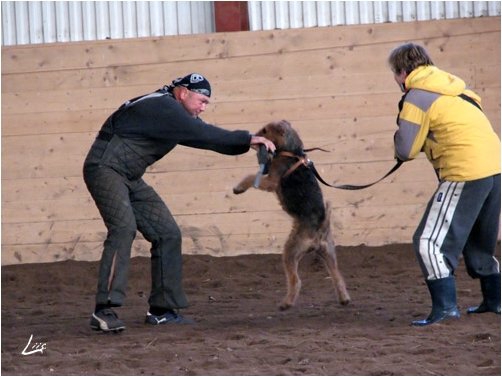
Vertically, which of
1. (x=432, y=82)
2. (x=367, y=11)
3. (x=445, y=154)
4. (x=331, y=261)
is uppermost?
(x=367, y=11)

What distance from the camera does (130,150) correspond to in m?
6.54

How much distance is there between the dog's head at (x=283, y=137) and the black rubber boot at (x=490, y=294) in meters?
1.60

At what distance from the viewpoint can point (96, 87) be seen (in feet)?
33.3

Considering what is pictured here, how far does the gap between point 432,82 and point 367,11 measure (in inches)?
168

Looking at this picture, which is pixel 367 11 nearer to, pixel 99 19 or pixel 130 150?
pixel 99 19

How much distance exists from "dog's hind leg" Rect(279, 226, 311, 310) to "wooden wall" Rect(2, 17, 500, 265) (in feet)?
9.73

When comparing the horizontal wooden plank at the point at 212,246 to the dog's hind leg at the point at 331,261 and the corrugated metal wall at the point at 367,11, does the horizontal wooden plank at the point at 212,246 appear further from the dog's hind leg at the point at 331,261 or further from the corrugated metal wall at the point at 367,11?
the dog's hind leg at the point at 331,261

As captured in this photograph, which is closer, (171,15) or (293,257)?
(293,257)

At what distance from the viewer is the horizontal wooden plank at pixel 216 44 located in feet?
32.9

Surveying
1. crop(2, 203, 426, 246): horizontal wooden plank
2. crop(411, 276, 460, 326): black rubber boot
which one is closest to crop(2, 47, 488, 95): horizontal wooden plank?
crop(2, 203, 426, 246): horizontal wooden plank

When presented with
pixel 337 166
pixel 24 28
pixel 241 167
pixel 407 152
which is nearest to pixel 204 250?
pixel 241 167

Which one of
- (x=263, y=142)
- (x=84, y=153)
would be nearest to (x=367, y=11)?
(x=84, y=153)

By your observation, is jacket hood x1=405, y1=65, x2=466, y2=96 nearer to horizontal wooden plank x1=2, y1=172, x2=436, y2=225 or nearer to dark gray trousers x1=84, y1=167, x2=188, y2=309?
dark gray trousers x1=84, y1=167, x2=188, y2=309

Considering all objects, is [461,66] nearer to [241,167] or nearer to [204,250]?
[241,167]
